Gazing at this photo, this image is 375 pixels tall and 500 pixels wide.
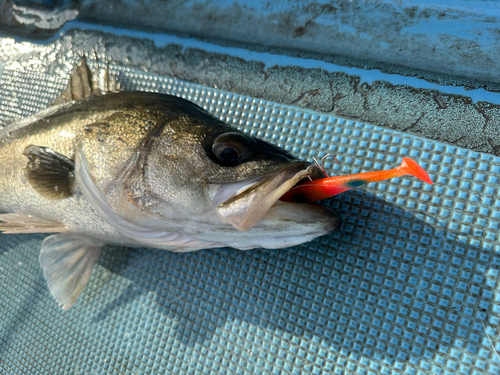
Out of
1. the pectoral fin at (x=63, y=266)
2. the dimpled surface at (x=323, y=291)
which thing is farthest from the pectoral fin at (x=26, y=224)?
the dimpled surface at (x=323, y=291)

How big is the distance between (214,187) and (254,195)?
0.16 meters

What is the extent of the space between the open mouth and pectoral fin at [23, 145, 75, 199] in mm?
752

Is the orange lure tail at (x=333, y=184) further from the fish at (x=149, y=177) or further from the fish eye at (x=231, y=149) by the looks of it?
the fish eye at (x=231, y=149)

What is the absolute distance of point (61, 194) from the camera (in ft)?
5.47

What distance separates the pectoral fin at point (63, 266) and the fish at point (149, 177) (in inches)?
5.9

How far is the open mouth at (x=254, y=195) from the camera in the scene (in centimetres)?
124

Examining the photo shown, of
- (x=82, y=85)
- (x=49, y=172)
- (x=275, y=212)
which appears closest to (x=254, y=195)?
(x=275, y=212)

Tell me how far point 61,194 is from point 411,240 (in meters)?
1.53

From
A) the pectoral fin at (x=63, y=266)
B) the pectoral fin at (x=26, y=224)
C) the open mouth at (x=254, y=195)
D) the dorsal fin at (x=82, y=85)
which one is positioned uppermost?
the dorsal fin at (x=82, y=85)

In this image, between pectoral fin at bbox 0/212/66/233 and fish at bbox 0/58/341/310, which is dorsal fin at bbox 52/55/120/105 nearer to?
fish at bbox 0/58/341/310

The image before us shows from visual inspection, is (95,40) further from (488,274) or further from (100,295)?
(488,274)

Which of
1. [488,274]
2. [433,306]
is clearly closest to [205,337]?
[433,306]

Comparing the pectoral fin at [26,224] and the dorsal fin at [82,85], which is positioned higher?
the dorsal fin at [82,85]

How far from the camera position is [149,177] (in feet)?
4.58
